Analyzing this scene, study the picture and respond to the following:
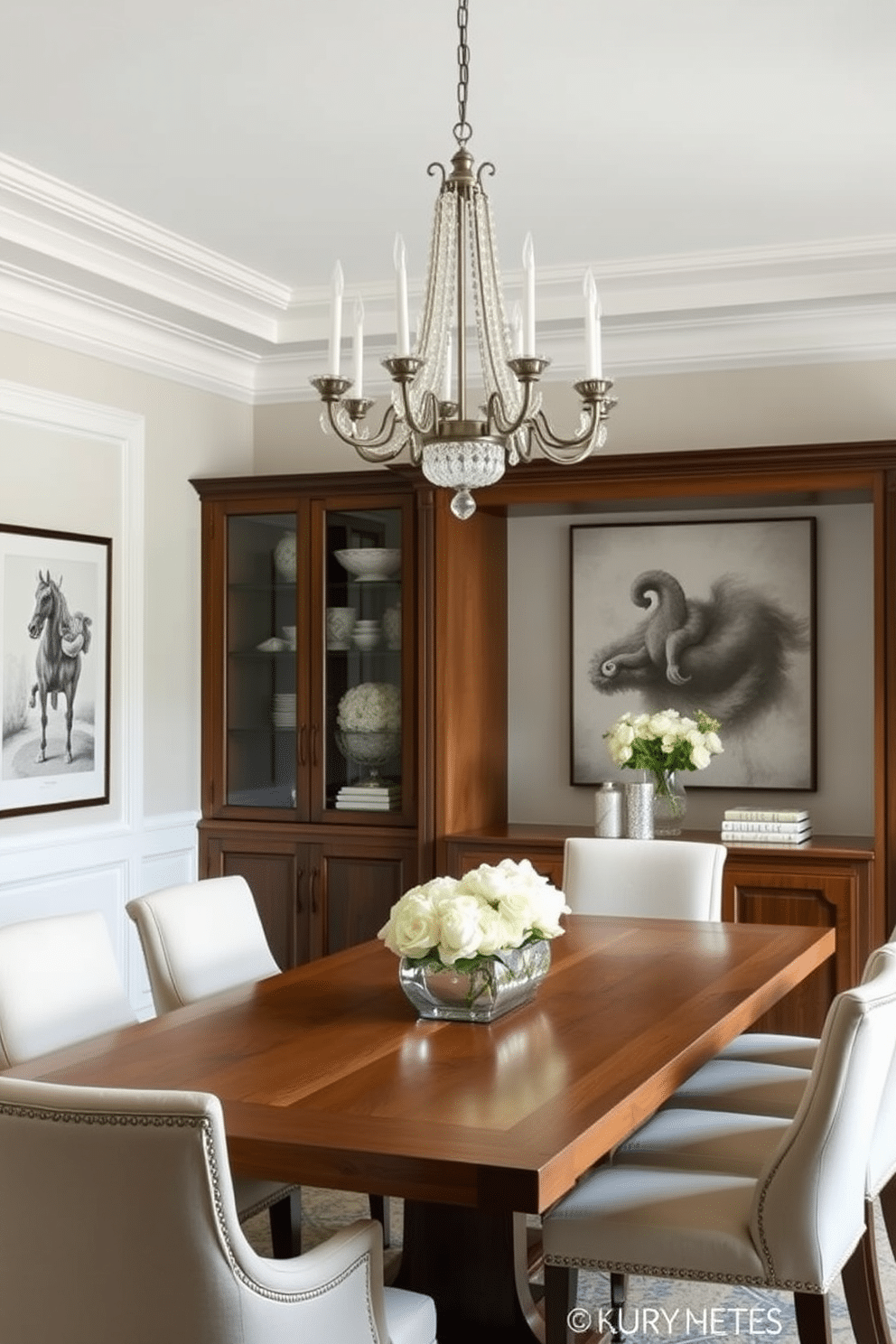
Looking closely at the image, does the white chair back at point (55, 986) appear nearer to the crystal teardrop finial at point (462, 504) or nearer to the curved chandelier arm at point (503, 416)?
the crystal teardrop finial at point (462, 504)

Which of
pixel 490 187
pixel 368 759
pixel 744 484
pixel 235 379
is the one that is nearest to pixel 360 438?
pixel 490 187

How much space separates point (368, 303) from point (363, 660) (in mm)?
1264

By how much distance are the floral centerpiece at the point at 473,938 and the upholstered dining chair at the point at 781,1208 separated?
381mm

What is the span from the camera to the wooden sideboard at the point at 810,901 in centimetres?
473

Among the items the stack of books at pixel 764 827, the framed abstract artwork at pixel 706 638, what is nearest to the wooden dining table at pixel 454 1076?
the stack of books at pixel 764 827

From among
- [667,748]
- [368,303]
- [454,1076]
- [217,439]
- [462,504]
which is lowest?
[454,1076]

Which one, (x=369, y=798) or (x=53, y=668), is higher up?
(x=53, y=668)

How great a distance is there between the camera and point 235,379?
591 cm

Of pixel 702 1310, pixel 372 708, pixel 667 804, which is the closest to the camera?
pixel 702 1310

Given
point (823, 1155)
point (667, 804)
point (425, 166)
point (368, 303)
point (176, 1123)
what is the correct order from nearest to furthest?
point (176, 1123), point (823, 1155), point (425, 166), point (667, 804), point (368, 303)

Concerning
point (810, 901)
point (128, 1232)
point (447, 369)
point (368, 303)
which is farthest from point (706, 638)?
point (128, 1232)

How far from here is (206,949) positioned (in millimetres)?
3488

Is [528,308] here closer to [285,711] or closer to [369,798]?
[369,798]

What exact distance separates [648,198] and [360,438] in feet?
5.99
